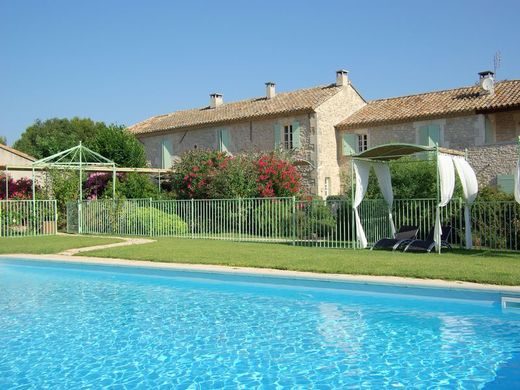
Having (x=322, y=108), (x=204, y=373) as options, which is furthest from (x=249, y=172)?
(x=204, y=373)

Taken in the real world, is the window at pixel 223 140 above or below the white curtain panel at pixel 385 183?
above

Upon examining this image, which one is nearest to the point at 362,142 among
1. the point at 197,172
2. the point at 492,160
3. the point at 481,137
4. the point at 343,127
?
the point at 343,127

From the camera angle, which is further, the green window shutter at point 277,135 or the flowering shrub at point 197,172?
the green window shutter at point 277,135

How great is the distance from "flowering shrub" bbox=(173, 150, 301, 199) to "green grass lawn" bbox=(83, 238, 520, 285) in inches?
213

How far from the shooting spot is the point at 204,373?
586 centimetres

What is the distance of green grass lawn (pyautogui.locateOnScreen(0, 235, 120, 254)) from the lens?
616 inches

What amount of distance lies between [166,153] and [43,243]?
53.1 ft

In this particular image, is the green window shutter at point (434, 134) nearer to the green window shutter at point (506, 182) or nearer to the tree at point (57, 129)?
the green window shutter at point (506, 182)

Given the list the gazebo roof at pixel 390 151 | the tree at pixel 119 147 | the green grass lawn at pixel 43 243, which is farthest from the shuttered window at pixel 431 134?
the tree at pixel 119 147

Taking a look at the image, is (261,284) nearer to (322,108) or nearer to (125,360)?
(125,360)

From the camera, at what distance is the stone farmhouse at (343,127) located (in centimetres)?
2300

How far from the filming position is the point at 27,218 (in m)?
21.5

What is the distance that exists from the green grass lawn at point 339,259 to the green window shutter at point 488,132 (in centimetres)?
1171

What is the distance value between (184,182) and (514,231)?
14.0 m
